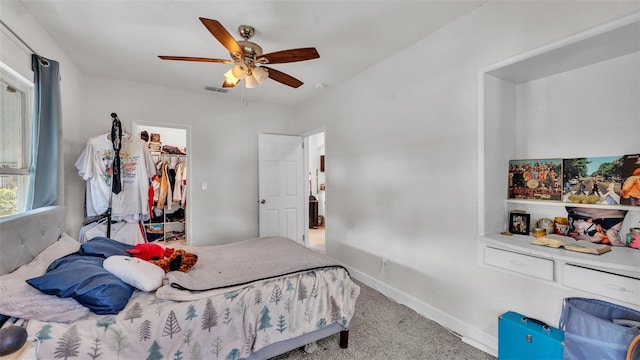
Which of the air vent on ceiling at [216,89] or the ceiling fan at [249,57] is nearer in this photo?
the ceiling fan at [249,57]

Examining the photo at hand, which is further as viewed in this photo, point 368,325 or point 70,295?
point 368,325

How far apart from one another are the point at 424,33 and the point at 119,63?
10.4 ft

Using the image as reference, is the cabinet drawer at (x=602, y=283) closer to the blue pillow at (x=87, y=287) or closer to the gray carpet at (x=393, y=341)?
the gray carpet at (x=393, y=341)

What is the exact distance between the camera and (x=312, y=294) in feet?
6.00

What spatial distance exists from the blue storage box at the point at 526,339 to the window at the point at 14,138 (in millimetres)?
3357

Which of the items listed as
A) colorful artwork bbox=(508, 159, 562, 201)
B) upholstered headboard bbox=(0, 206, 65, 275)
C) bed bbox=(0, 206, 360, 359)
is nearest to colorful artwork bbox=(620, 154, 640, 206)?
colorful artwork bbox=(508, 159, 562, 201)

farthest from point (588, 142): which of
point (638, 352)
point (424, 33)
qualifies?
point (424, 33)

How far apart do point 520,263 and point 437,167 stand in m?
0.93

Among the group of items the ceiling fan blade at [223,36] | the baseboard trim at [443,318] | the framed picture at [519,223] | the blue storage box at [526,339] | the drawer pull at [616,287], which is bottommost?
the baseboard trim at [443,318]

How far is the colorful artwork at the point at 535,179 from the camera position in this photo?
1894 millimetres

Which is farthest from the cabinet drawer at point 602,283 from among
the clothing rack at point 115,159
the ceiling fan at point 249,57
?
the clothing rack at point 115,159

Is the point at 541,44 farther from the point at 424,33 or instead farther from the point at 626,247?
the point at 626,247

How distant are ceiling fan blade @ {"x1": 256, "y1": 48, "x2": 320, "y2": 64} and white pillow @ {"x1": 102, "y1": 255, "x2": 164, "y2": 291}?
1.65 metres

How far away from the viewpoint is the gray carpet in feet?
6.20
